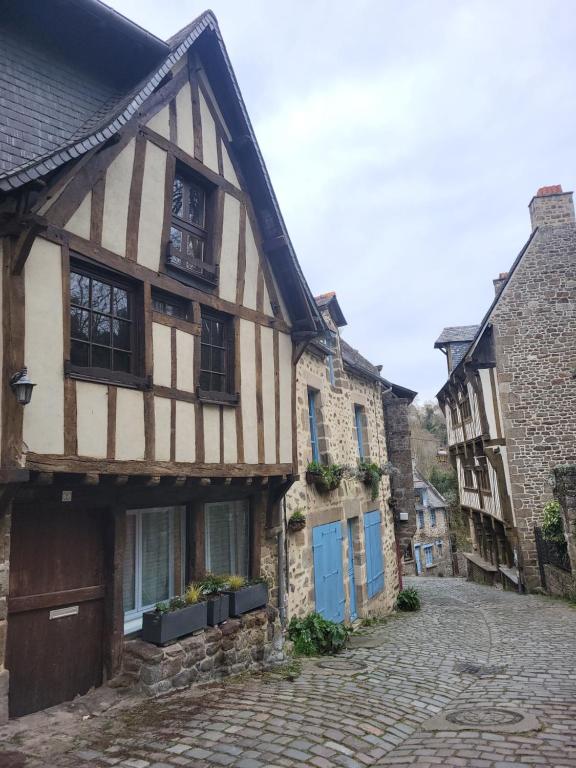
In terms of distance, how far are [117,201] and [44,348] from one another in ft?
5.89

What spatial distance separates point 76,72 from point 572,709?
7.74 m

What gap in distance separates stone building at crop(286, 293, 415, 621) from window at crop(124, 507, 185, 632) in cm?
208

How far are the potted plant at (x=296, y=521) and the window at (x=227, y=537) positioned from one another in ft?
2.55

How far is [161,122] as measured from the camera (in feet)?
20.2

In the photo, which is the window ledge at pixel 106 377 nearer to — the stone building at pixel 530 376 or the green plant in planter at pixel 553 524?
the green plant in planter at pixel 553 524

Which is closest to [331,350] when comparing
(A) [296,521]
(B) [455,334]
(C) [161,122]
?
(A) [296,521]

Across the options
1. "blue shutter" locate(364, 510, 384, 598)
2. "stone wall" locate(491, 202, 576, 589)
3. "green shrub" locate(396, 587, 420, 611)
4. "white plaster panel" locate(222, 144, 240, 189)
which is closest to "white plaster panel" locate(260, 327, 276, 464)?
"white plaster panel" locate(222, 144, 240, 189)

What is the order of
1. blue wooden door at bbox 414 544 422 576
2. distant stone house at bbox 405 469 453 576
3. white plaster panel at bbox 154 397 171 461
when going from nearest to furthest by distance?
white plaster panel at bbox 154 397 171 461, blue wooden door at bbox 414 544 422 576, distant stone house at bbox 405 469 453 576

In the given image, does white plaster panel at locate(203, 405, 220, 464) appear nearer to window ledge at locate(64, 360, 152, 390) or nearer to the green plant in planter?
window ledge at locate(64, 360, 152, 390)

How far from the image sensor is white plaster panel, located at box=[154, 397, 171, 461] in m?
5.54

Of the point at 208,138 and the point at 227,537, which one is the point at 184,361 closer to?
the point at 227,537

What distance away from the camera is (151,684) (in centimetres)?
504

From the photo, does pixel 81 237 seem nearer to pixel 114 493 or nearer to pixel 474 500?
pixel 114 493

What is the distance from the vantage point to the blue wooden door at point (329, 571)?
882cm
